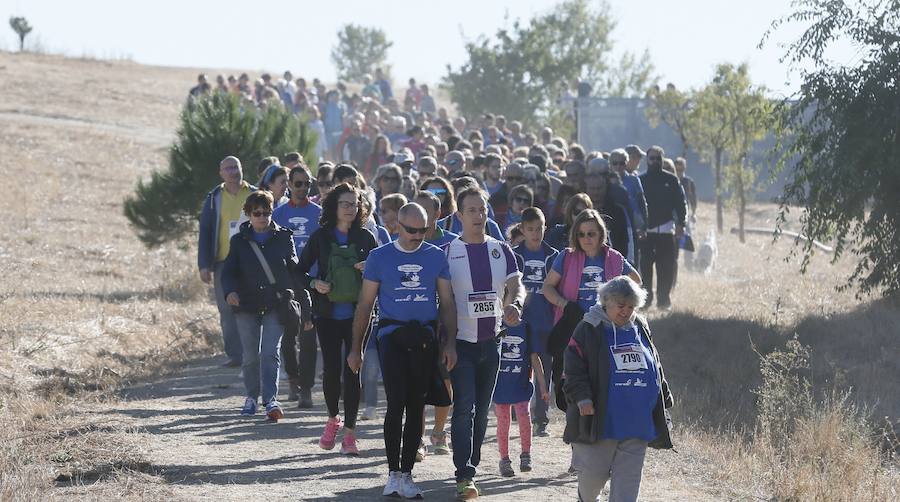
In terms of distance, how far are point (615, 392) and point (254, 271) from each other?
169 inches

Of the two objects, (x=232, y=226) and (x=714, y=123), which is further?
(x=714, y=123)

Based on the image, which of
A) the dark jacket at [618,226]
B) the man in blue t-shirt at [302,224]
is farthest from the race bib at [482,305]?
the dark jacket at [618,226]

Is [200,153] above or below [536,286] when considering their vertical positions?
above

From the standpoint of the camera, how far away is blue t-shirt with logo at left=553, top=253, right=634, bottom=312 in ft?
33.9

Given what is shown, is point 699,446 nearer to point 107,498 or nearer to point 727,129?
point 107,498

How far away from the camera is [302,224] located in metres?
12.6

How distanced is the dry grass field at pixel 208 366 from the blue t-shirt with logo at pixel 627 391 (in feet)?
6.17

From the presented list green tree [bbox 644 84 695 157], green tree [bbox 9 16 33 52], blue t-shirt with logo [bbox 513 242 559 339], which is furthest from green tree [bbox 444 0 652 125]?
blue t-shirt with logo [bbox 513 242 559 339]

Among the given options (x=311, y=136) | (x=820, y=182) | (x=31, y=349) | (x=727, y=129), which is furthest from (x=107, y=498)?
(x=727, y=129)

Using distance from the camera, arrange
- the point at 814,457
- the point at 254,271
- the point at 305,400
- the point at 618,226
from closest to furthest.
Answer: the point at 814,457, the point at 254,271, the point at 305,400, the point at 618,226

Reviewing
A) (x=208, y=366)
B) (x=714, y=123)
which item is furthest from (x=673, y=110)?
(x=208, y=366)

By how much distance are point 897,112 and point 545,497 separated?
32.1 ft

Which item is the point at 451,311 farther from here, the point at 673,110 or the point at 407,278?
the point at 673,110

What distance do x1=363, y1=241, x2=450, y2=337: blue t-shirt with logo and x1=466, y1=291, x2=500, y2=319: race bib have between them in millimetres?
261
